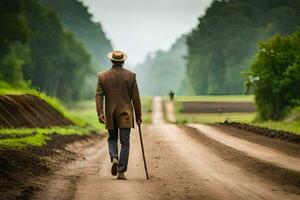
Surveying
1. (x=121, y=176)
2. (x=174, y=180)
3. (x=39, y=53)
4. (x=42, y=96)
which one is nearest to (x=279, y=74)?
(x=42, y=96)

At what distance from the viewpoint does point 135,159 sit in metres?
17.6

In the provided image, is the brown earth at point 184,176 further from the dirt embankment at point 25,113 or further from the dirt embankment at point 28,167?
the dirt embankment at point 25,113

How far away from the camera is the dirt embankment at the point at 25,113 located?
27.6 meters

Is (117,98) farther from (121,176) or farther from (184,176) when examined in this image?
(184,176)

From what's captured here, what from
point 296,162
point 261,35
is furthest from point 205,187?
point 261,35

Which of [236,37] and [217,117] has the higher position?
[236,37]

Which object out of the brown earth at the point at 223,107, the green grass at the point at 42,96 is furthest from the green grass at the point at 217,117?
the green grass at the point at 42,96

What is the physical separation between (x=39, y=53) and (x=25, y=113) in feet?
142

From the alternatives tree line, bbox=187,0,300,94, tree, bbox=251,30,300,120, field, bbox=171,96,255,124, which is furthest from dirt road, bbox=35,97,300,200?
tree line, bbox=187,0,300,94

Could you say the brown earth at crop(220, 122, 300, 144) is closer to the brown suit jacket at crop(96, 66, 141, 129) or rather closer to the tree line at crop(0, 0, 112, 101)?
the brown suit jacket at crop(96, 66, 141, 129)

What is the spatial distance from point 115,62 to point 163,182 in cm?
284

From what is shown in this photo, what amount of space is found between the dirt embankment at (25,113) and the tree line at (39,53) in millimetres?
18024

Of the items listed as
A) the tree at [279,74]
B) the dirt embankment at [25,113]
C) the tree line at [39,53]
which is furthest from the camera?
the tree line at [39,53]

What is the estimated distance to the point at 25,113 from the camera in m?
29.7
